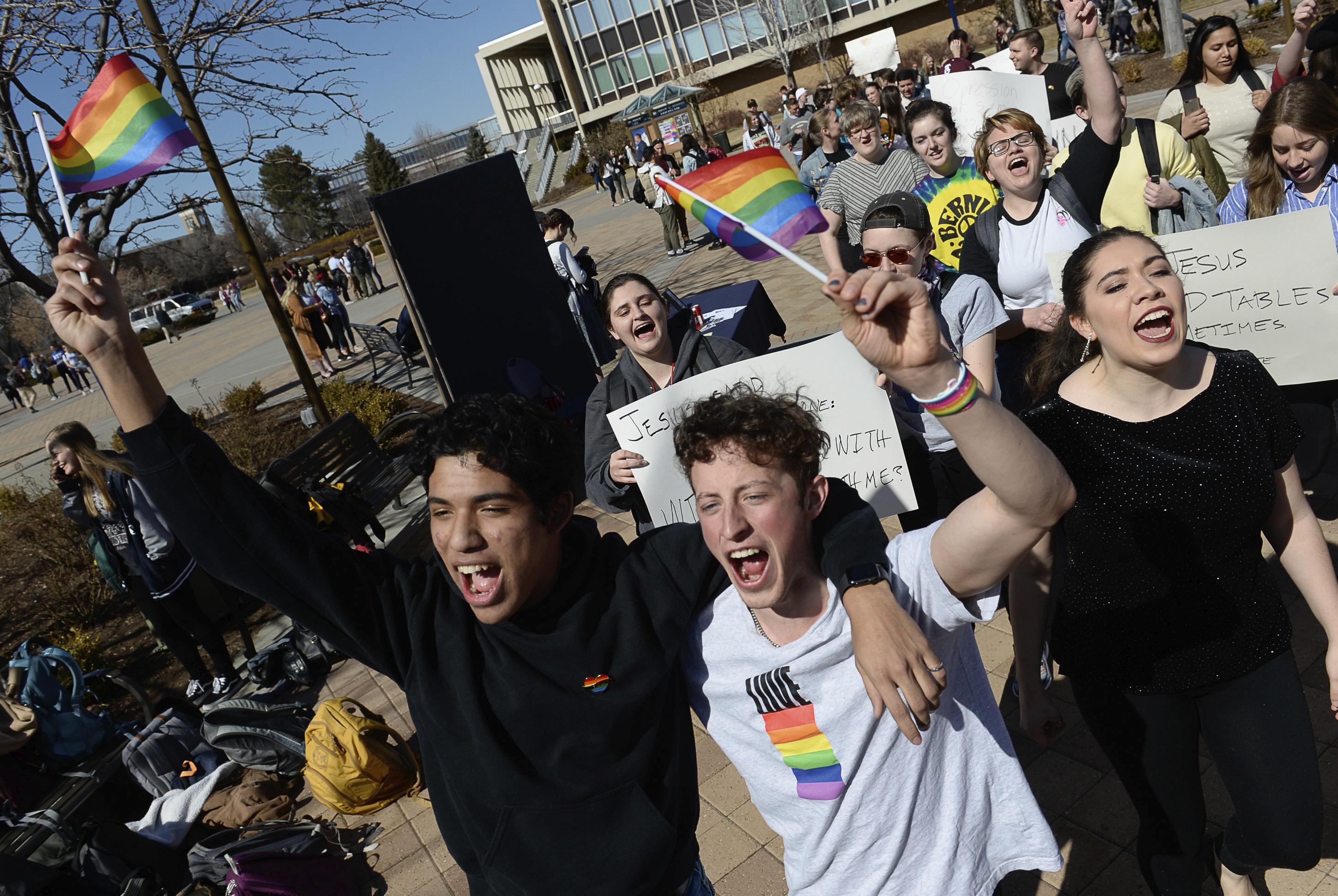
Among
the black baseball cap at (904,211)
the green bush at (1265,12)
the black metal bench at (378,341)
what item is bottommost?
the black metal bench at (378,341)

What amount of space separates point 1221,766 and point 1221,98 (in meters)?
4.21

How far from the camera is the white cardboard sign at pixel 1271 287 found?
10.4 feet

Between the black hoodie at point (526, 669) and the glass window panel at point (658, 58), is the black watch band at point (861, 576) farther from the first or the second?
the glass window panel at point (658, 58)

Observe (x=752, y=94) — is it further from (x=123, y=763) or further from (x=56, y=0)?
(x=123, y=763)

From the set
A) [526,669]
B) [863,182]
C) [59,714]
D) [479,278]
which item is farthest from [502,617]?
[479,278]

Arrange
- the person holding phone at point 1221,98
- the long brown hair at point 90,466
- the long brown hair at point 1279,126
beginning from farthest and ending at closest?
the long brown hair at point 90,466
the person holding phone at point 1221,98
the long brown hair at point 1279,126

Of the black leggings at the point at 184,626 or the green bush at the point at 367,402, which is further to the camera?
the green bush at the point at 367,402

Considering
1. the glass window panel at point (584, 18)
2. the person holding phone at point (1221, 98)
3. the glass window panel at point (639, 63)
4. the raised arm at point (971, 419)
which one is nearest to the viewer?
the raised arm at point (971, 419)

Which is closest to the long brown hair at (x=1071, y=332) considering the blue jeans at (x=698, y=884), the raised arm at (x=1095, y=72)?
the raised arm at (x=1095, y=72)

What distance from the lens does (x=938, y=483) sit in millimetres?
3533

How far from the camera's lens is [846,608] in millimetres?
1560

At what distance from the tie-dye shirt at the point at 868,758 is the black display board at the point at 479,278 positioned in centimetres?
647

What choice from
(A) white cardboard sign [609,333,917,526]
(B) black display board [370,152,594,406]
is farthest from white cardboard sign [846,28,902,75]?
(A) white cardboard sign [609,333,917,526]

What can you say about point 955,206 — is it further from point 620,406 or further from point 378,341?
point 378,341
